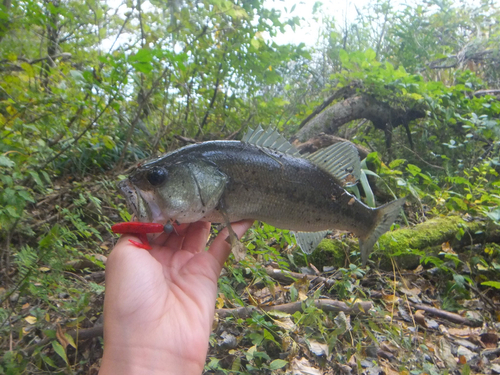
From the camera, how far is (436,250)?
376cm

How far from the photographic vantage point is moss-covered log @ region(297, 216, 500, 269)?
11.8 ft

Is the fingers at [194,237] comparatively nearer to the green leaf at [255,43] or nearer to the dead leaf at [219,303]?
the dead leaf at [219,303]

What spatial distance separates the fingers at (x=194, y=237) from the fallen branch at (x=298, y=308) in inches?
28.1

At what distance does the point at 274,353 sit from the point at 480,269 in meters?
2.45

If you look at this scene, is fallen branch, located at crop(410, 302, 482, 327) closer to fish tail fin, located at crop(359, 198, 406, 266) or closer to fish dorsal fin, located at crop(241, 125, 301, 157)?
fish tail fin, located at crop(359, 198, 406, 266)

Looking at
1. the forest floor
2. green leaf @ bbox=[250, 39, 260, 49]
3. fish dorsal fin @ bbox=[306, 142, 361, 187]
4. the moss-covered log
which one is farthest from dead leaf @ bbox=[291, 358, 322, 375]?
green leaf @ bbox=[250, 39, 260, 49]

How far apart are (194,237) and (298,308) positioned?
1063 millimetres

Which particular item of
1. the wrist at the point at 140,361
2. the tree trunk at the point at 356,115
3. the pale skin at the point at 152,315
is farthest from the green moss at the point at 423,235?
the wrist at the point at 140,361

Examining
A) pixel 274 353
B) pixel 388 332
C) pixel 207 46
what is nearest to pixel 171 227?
pixel 274 353

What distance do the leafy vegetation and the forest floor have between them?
0.05 feet

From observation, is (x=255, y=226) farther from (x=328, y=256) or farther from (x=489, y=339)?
(x=489, y=339)

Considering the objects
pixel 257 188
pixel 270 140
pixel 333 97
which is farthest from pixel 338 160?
pixel 333 97

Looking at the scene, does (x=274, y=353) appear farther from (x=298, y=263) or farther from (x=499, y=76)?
(x=499, y=76)

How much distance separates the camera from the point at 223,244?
6.21 ft
